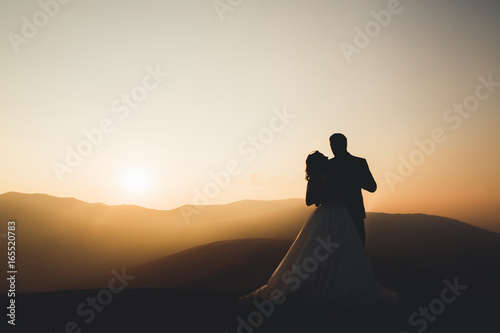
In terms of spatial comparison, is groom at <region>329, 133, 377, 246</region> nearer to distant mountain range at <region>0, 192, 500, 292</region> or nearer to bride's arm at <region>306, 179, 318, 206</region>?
bride's arm at <region>306, 179, 318, 206</region>

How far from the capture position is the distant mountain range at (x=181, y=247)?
2131 centimetres

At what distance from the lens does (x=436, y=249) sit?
76.9m

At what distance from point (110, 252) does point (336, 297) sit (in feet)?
287

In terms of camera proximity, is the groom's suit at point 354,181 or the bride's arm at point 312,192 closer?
the bride's arm at point 312,192

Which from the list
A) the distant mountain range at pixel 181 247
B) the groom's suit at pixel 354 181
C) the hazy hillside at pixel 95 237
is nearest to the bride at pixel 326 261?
the groom's suit at pixel 354 181

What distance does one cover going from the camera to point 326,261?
5391 mm

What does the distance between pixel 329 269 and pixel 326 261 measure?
148mm

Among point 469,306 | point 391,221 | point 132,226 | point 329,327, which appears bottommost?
point 469,306

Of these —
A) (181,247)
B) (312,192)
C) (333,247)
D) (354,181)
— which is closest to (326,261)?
(333,247)

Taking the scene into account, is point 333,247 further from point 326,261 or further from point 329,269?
point 329,269

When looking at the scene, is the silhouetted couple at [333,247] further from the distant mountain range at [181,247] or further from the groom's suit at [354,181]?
the distant mountain range at [181,247]

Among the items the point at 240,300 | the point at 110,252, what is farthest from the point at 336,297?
the point at 110,252

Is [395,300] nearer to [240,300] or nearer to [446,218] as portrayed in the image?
[240,300]

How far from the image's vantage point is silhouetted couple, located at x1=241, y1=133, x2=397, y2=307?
17.0 ft
